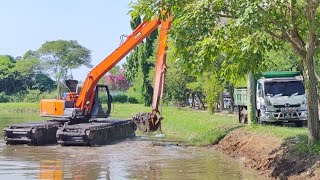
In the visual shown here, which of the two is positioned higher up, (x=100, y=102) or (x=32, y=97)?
(x=32, y=97)

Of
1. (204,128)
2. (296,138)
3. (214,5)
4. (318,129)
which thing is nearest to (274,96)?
(204,128)

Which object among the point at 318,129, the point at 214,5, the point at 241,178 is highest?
the point at 214,5

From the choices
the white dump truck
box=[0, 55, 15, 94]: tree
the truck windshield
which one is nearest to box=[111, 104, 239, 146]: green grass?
the white dump truck

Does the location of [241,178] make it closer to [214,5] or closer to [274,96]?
[214,5]

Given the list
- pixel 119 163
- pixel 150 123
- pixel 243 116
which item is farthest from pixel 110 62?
pixel 243 116

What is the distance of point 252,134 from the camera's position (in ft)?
68.4

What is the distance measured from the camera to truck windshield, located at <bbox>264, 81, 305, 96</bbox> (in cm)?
2566

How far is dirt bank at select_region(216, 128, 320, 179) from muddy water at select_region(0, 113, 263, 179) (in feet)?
1.54

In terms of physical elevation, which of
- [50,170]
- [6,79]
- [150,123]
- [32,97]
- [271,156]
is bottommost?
[50,170]

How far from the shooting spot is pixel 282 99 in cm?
2552

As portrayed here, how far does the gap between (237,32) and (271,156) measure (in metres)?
4.50

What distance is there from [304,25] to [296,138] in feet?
12.1

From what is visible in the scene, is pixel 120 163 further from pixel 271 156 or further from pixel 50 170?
pixel 271 156

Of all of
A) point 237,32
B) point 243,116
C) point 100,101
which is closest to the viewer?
point 237,32
